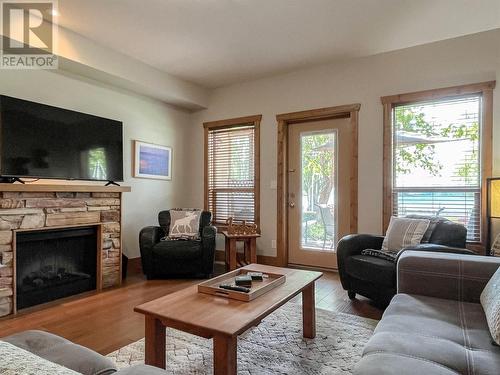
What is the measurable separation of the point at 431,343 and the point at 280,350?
1068 mm

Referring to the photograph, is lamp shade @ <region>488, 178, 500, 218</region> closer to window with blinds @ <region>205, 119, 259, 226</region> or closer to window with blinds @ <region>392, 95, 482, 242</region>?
window with blinds @ <region>392, 95, 482, 242</region>

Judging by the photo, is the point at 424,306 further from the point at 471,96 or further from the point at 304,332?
the point at 471,96

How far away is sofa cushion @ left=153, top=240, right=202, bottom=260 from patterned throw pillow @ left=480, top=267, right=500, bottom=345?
9.11 ft

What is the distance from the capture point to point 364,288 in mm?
2791

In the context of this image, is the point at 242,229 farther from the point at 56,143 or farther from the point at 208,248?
the point at 56,143

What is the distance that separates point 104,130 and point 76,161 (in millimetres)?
506

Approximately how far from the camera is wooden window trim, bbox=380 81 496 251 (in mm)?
3160

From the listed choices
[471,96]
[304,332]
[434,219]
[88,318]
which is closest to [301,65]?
[471,96]

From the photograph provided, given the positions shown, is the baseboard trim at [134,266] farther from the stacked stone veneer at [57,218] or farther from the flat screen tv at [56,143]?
the flat screen tv at [56,143]

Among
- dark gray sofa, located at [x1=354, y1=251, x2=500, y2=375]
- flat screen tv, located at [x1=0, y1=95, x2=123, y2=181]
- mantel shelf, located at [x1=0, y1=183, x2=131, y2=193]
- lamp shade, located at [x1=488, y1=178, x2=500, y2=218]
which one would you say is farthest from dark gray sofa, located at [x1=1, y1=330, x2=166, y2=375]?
lamp shade, located at [x1=488, y1=178, x2=500, y2=218]

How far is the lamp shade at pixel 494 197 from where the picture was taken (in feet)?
9.25

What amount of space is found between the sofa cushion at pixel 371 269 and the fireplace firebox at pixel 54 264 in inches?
104

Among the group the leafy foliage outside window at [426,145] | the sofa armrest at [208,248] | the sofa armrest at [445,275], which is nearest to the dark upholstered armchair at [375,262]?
the sofa armrest at [445,275]

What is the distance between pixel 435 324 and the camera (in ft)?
4.57
